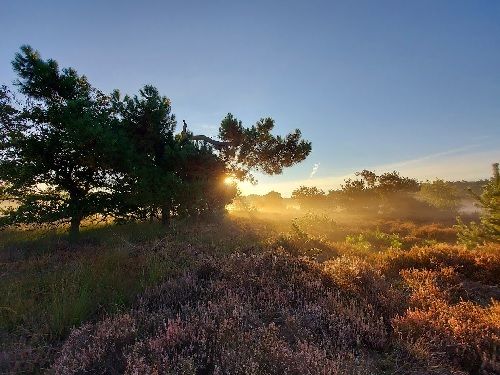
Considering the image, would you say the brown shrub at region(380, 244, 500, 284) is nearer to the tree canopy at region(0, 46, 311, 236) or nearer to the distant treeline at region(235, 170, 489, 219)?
the tree canopy at region(0, 46, 311, 236)

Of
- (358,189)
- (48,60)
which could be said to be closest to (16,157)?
(48,60)

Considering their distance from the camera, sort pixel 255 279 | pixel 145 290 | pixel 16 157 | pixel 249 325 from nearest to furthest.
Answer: pixel 249 325, pixel 145 290, pixel 255 279, pixel 16 157

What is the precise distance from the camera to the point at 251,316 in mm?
4812

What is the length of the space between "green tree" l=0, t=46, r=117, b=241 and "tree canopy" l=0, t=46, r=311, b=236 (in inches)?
1.5

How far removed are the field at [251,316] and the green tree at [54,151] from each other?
15.2ft

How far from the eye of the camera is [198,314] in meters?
4.94

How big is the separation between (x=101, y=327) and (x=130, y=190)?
35.6 ft

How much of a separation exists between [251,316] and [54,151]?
12413mm

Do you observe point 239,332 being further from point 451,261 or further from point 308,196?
point 308,196

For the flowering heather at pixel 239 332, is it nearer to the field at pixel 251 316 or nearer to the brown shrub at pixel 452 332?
the field at pixel 251 316

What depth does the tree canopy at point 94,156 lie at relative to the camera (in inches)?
515

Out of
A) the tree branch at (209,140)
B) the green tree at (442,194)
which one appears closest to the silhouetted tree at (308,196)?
the green tree at (442,194)

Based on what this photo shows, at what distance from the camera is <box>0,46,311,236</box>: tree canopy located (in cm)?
1308

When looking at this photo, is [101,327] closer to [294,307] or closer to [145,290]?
[145,290]
